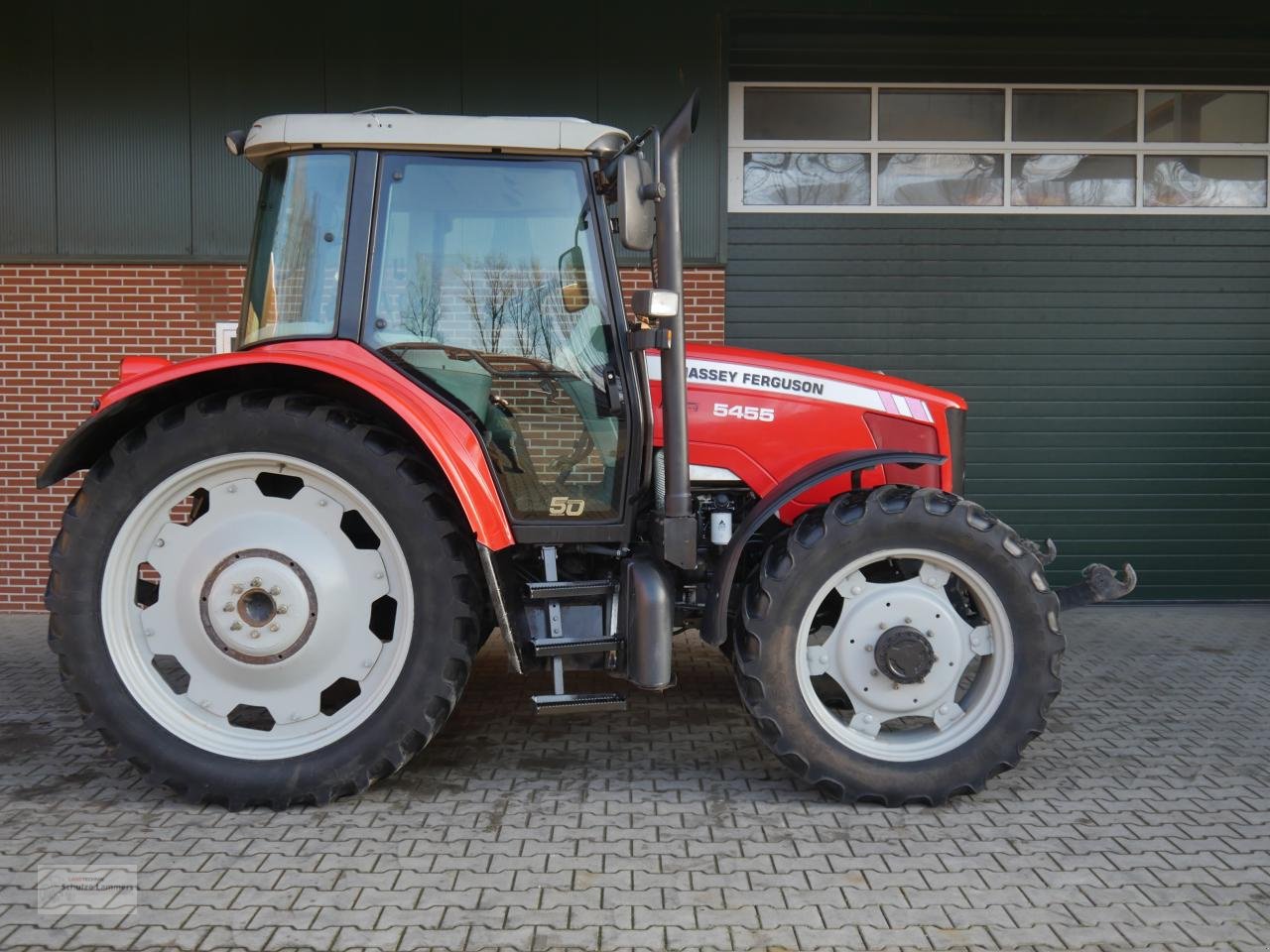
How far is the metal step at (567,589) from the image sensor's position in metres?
3.70

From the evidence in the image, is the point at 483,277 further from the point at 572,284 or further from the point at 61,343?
the point at 61,343

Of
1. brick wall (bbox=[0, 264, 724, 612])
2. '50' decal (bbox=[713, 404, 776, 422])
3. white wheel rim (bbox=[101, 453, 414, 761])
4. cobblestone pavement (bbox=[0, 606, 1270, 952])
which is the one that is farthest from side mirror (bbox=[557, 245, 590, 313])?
brick wall (bbox=[0, 264, 724, 612])

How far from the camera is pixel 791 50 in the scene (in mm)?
7438

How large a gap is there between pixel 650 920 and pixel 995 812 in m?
1.44

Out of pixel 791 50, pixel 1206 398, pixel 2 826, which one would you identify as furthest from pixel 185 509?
pixel 1206 398

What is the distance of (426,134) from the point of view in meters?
3.66

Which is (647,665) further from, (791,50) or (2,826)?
(791,50)

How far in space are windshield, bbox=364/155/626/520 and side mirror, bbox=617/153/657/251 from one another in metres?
0.32

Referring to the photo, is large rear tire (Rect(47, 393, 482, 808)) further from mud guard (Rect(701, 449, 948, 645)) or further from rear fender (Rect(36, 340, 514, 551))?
mud guard (Rect(701, 449, 948, 645))

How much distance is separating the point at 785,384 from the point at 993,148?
14.5 feet

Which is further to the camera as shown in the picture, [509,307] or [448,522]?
[509,307]

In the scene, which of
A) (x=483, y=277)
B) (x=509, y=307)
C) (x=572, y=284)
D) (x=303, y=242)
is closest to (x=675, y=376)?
(x=572, y=284)

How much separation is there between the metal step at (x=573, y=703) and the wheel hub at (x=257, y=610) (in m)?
0.84

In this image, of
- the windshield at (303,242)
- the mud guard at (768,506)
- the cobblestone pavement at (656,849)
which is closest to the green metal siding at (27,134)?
the cobblestone pavement at (656,849)
